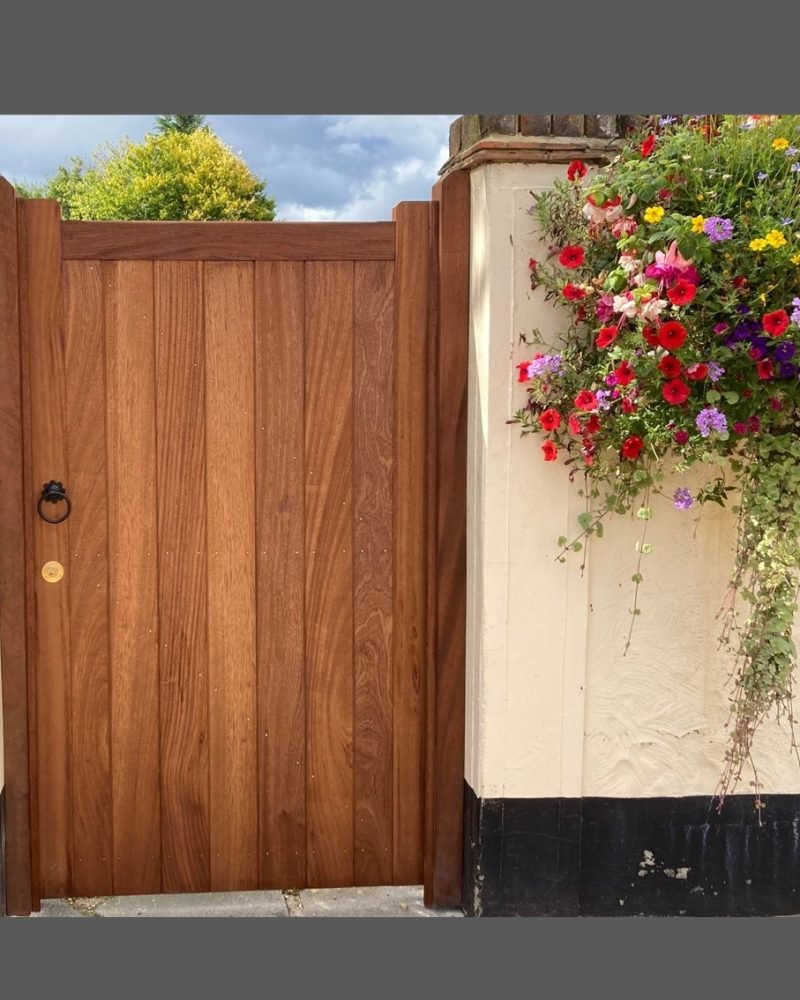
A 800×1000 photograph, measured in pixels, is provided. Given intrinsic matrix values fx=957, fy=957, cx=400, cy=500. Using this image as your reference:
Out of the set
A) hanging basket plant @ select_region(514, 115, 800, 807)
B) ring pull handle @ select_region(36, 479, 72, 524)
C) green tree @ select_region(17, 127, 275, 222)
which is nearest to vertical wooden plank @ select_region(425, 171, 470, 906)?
hanging basket plant @ select_region(514, 115, 800, 807)

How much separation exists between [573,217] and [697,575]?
42.3 inches

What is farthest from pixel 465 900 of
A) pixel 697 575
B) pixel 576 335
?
pixel 576 335

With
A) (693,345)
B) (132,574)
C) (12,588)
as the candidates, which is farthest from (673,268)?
(12,588)

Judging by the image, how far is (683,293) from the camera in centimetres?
226

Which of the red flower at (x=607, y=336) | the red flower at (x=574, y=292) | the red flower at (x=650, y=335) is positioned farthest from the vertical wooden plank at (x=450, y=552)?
the red flower at (x=650, y=335)

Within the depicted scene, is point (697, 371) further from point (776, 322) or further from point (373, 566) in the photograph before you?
point (373, 566)

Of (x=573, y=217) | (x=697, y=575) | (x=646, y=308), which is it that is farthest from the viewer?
(x=697, y=575)

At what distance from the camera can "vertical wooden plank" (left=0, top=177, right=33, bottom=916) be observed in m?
2.71

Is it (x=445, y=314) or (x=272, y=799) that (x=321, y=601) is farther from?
(x=445, y=314)

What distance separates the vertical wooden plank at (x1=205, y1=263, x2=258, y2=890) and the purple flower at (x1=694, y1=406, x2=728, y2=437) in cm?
129

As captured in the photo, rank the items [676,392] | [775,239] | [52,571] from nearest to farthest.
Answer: [775,239] → [676,392] → [52,571]

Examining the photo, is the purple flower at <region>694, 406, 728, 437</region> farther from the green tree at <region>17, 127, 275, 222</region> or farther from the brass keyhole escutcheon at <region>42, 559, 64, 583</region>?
the green tree at <region>17, 127, 275, 222</region>

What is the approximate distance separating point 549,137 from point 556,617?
1.33m

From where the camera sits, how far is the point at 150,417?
9.27ft
